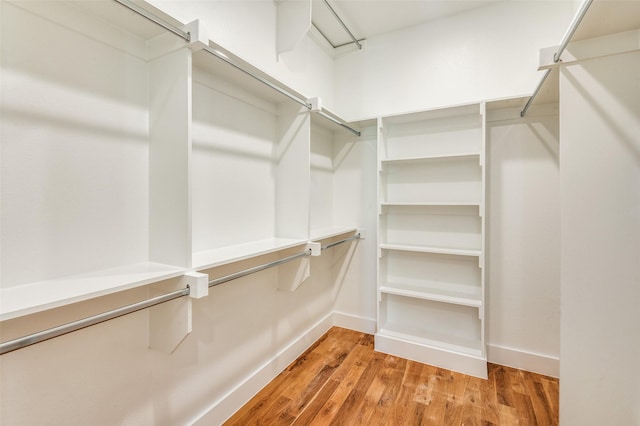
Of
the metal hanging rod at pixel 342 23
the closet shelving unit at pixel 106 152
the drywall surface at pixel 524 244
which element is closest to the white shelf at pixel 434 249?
the drywall surface at pixel 524 244

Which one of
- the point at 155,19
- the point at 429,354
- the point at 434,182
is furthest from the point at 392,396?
the point at 155,19

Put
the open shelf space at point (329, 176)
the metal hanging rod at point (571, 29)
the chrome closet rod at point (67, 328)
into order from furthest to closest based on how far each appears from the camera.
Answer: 1. the open shelf space at point (329, 176)
2. the metal hanging rod at point (571, 29)
3. the chrome closet rod at point (67, 328)

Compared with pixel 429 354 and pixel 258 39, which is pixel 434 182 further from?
pixel 258 39

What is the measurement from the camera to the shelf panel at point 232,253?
51.1 inches

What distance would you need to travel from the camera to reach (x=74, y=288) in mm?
908

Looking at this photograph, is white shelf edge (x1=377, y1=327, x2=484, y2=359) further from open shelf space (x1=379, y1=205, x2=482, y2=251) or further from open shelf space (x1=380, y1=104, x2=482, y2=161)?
open shelf space (x1=380, y1=104, x2=482, y2=161)

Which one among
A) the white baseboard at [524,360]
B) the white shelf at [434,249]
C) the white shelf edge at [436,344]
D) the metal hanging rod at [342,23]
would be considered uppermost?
the metal hanging rod at [342,23]

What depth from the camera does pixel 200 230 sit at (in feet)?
5.12

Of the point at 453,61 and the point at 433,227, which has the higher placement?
the point at 453,61

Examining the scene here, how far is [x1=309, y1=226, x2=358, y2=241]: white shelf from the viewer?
7.15 feet

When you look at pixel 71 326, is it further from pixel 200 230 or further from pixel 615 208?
pixel 615 208

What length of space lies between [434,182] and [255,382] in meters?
2.12

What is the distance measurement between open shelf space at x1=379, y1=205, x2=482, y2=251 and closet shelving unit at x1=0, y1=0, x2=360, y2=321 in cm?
150

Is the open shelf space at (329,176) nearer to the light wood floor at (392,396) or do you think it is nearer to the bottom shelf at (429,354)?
the bottom shelf at (429,354)
